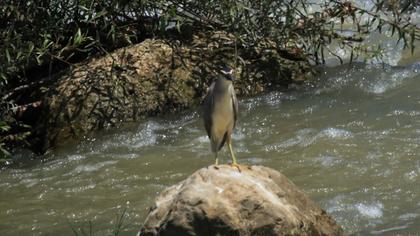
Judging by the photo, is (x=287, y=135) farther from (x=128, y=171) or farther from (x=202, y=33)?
(x=202, y=33)

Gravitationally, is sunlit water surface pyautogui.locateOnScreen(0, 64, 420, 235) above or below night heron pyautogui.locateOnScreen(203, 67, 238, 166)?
below

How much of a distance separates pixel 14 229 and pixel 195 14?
3.99 m

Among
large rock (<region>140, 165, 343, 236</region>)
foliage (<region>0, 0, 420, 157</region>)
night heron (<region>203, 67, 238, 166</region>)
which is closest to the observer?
large rock (<region>140, 165, 343, 236</region>)

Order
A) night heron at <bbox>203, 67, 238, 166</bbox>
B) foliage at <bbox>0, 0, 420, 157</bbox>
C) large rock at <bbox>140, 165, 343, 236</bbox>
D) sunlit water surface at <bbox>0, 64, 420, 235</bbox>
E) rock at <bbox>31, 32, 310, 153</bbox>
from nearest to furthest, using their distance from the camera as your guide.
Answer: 1. large rock at <bbox>140, 165, 343, 236</bbox>
2. night heron at <bbox>203, 67, 238, 166</bbox>
3. sunlit water surface at <bbox>0, 64, 420, 235</bbox>
4. foliage at <bbox>0, 0, 420, 157</bbox>
5. rock at <bbox>31, 32, 310, 153</bbox>

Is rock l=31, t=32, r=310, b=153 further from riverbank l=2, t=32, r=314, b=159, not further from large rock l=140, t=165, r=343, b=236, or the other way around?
large rock l=140, t=165, r=343, b=236

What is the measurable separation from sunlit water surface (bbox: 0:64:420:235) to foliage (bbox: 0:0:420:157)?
0.61 metres

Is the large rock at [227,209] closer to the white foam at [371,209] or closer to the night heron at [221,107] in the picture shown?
→ the night heron at [221,107]

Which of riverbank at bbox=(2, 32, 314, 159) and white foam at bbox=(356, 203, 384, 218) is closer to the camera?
white foam at bbox=(356, 203, 384, 218)

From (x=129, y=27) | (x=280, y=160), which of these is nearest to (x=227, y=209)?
(x=280, y=160)

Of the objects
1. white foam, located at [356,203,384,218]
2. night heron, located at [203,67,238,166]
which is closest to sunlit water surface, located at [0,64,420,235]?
white foam, located at [356,203,384,218]

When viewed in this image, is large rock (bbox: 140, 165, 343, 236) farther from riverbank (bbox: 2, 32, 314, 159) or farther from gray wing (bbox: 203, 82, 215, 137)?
riverbank (bbox: 2, 32, 314, 159)

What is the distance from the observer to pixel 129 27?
9.08 meters

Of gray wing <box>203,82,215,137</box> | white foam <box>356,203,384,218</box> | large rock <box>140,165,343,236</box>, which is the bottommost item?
white foam <box>356,203,384,218</box>

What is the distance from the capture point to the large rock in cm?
423
